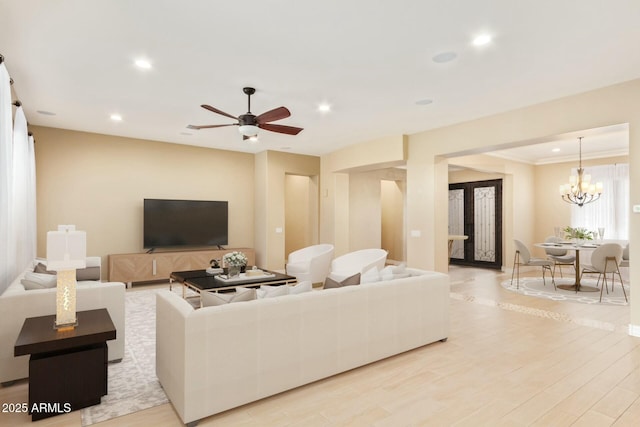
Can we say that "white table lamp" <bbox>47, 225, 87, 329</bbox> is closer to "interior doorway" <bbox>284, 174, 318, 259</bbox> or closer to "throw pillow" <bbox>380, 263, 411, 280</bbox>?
"throw pillow" <bbox>380, 263, 411, 280</bbox>

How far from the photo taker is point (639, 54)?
3.49 metres

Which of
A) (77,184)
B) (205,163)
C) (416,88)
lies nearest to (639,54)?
(416,88)

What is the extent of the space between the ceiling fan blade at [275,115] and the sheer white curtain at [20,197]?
2831 millimetres

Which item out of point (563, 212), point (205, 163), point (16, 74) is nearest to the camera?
point (16, 74)

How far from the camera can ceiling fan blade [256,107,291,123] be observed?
3.96 meters

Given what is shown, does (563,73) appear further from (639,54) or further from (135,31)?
(135,31)

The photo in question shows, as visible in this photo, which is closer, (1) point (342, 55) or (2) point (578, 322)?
(1) point (342, 55)

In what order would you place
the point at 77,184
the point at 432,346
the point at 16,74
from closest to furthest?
1. the point at 432,346
2. the point at 16,74
3. the point at 77,184

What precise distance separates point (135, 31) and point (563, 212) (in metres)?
9.77

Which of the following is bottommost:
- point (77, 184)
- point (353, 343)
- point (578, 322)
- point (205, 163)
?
point (578, 322)

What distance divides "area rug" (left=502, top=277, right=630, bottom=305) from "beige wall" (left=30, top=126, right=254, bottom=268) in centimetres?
608

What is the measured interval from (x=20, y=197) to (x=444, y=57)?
16.7 ft

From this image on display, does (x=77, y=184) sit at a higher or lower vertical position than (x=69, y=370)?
higher

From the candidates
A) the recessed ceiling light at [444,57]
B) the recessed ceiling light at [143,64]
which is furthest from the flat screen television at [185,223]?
the recessed ceiling light at [444,57]
